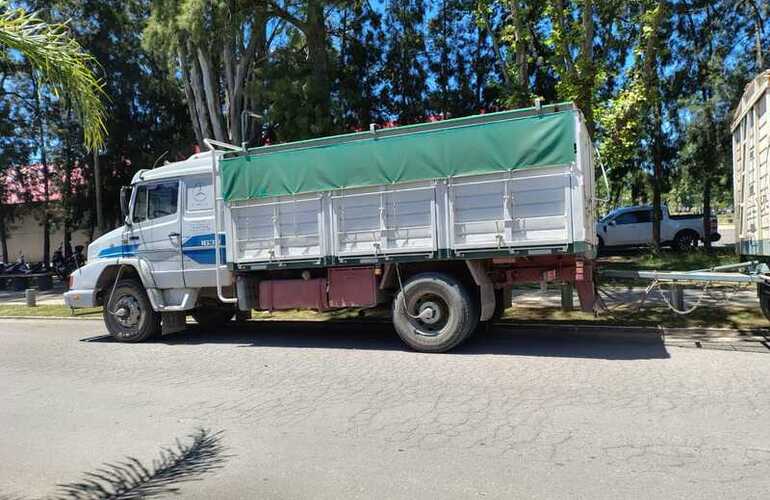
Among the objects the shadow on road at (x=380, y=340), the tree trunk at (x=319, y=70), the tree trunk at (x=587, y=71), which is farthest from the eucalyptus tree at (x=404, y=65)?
the shadow on road at (x=380, y=340)

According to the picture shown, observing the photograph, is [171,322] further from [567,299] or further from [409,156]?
[567,299]

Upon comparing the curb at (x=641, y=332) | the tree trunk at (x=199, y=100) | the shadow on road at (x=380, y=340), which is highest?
the tree trunk at (x=199, y=100)

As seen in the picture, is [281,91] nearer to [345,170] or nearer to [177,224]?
[177,224]

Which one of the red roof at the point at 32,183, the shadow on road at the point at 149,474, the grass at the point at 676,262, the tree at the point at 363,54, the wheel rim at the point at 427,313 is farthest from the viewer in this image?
the red roof at the point at 32,183

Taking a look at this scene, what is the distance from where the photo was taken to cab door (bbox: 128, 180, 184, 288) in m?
9.98

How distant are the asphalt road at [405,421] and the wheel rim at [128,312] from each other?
152 centimetres

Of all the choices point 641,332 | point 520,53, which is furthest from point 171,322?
point 520,53

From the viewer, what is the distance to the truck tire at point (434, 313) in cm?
819

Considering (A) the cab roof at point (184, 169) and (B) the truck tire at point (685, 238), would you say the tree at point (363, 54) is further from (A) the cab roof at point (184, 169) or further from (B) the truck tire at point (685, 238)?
(B) the truck tire at point (685, 238)

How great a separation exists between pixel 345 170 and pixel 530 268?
9.85ft

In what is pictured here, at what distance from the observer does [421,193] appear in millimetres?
8258

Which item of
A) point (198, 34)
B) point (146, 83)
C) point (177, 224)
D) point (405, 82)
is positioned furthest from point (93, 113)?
point (146, 83)

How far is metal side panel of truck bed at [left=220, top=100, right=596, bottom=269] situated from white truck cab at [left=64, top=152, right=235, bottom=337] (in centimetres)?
70

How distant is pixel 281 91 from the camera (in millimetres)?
15352
